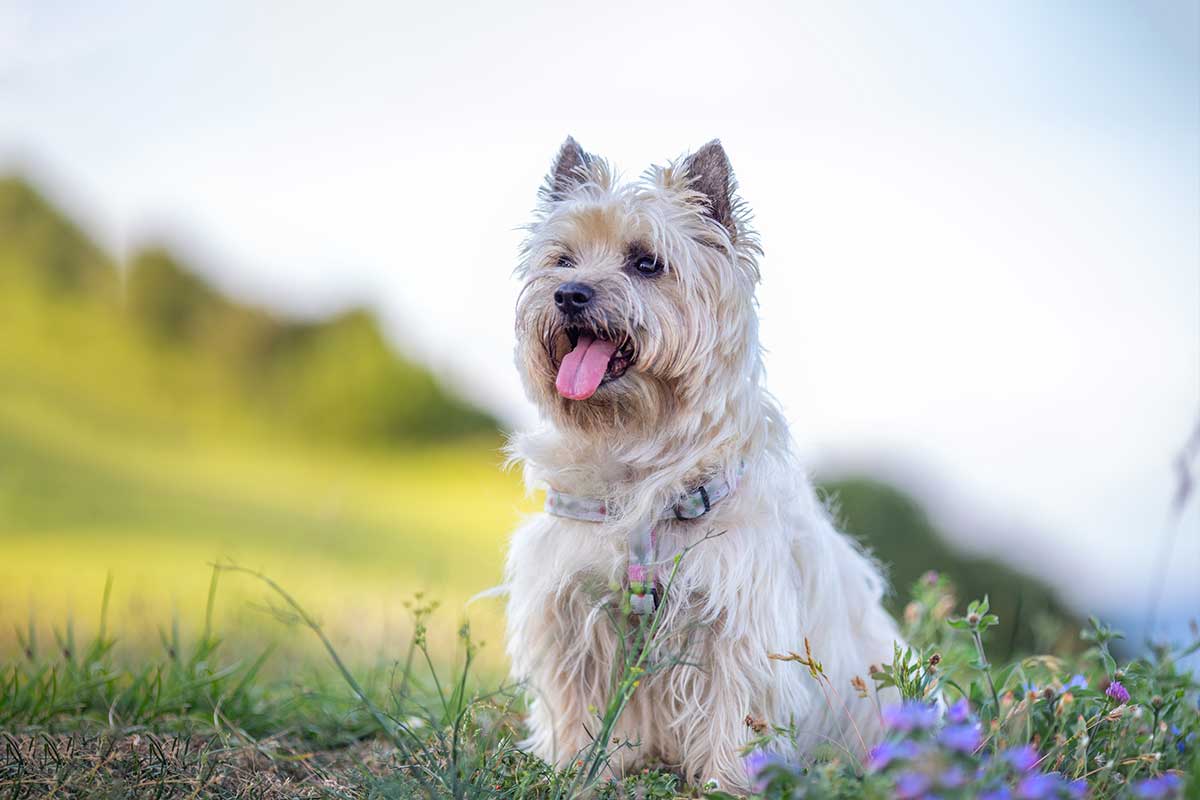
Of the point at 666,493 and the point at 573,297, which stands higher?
the point at 573,297

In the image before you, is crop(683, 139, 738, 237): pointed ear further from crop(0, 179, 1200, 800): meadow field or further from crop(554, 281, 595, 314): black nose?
crop(0, 179, 1200, 800): meadow field

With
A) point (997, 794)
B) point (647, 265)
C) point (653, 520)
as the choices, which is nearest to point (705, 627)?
point (653, 520)

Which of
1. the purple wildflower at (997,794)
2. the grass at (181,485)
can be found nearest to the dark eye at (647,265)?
the purple wildflower at (997,794)

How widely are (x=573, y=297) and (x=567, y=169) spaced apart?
80cm

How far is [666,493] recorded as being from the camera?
144 inches

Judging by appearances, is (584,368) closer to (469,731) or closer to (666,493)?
(666,493)

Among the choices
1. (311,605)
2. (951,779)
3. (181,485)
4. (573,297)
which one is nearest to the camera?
(951,779)

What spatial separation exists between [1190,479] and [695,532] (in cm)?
194

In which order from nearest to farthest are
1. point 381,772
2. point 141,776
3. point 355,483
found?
point 141,776
point 381,772
point 355,483

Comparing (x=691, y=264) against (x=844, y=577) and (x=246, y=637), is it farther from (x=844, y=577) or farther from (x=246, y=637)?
(x=246, y=637)

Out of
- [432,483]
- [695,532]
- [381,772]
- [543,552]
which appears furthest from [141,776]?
[432,483]

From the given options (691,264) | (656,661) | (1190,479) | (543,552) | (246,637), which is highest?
(691,264)

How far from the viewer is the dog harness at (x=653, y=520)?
11.3 feet

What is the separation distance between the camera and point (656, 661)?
3643 millimetres
